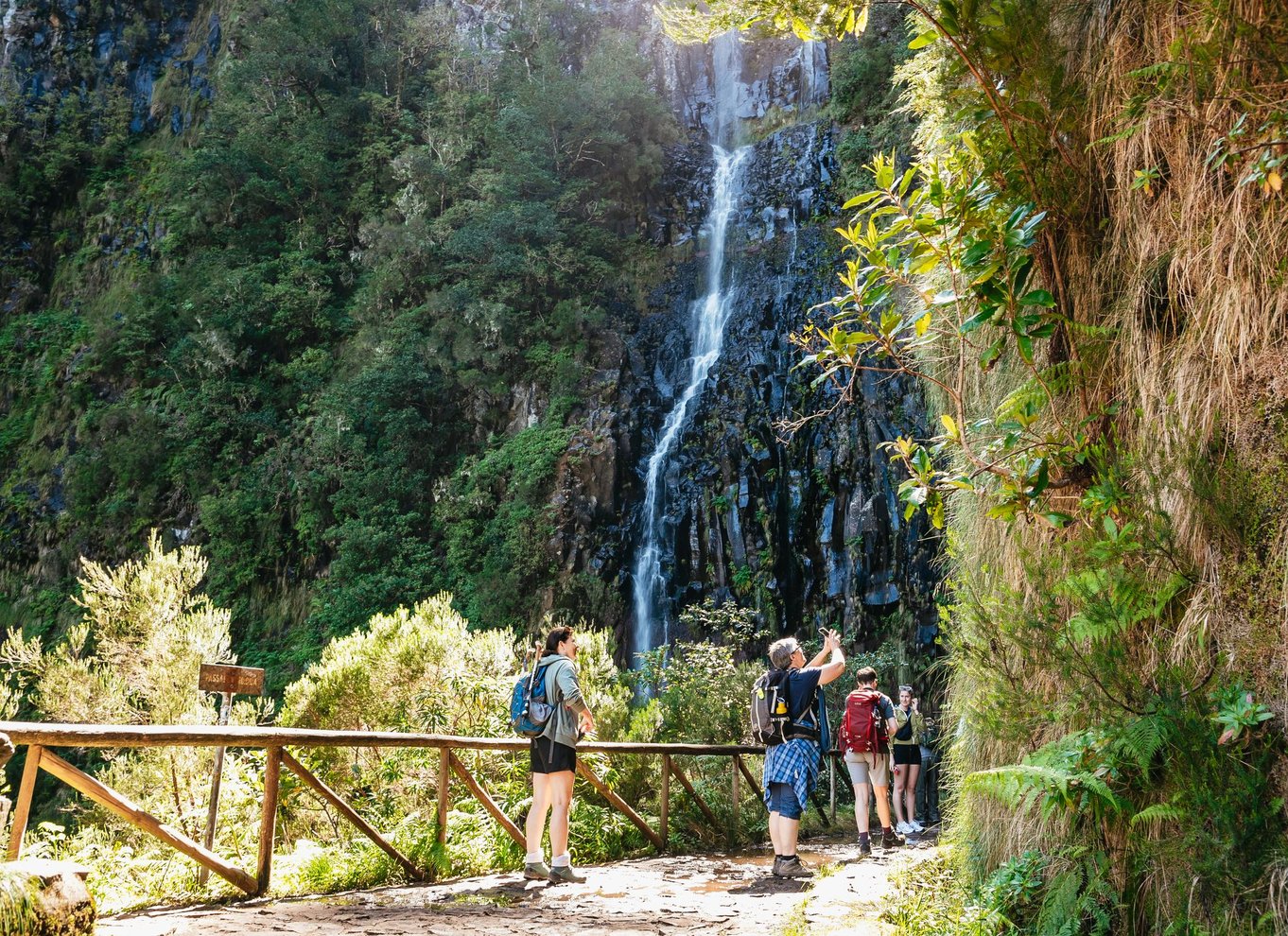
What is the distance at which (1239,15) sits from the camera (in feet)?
8.53

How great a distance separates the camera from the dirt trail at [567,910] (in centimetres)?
411

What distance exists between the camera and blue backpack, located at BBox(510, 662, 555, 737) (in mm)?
5547

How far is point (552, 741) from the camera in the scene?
5562mm

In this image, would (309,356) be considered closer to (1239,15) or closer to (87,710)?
(87,710)

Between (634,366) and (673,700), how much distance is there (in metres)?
13.4

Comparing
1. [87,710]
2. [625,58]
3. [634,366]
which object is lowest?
[87,710]

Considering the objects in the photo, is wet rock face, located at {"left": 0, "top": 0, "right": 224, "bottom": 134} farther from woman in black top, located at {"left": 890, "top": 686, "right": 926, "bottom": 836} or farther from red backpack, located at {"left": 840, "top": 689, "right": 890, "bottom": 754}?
red backpack, located at {"left": 840, "top": 689, "right": 890, "bottom": 754}

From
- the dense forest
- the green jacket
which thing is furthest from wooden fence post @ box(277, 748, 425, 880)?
the green jacket

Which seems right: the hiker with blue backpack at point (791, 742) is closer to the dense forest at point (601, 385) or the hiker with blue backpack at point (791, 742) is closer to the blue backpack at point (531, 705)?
the dense forest at point (601, 385)

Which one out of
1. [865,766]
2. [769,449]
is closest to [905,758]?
[865,766]

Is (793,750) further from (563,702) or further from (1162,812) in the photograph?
(1162,812)

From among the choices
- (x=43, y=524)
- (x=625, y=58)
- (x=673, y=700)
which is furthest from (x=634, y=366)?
(x=43, y=524)

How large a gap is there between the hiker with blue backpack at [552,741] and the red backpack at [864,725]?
103 inches

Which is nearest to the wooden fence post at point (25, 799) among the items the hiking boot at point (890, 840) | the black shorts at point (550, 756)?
the black shorts at point (550, 756)
